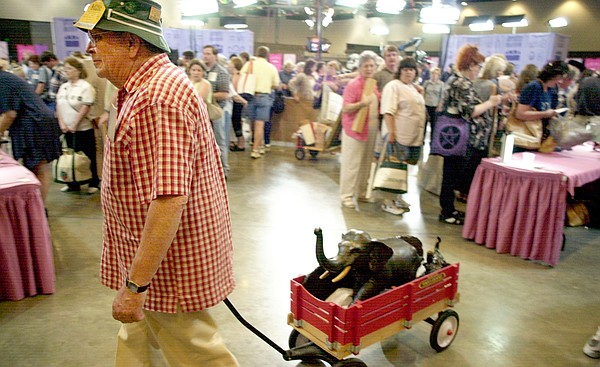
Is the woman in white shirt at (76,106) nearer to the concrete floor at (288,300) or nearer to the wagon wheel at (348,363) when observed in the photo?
the concrete floor at (288,300)

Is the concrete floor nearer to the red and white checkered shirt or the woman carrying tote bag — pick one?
the woman carrying tote bag

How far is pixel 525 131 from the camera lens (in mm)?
4211

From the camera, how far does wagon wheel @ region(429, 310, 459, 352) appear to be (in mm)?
2319

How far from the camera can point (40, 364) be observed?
218 centimetres

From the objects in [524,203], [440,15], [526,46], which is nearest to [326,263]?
[524,203]

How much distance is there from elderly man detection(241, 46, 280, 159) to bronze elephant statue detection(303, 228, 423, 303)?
5.10 metres

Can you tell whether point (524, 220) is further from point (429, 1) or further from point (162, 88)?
point (429, 1)

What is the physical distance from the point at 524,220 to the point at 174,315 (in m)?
2.97

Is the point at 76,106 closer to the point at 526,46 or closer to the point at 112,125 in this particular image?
the point at 112,125

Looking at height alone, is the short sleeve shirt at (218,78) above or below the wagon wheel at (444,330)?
above

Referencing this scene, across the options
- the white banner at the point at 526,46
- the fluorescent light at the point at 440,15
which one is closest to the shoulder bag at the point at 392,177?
the white banner at the point at 526,46

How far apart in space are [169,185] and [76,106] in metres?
3.84

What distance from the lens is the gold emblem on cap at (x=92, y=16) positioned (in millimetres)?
1259

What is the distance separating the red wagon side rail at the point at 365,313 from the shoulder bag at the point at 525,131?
2380 millimetres
